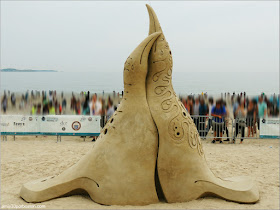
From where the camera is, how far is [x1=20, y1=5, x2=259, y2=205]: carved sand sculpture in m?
6.29

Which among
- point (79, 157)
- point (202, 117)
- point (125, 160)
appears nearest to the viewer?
point (125, 160)

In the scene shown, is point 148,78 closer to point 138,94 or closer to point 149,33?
point 138,94

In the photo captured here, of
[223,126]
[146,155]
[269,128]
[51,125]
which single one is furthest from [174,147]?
[51,125]

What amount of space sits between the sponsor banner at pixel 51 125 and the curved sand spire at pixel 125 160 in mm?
7454

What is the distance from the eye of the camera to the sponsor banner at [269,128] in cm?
1380

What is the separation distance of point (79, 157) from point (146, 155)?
18.3ft

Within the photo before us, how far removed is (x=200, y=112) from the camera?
596 inches

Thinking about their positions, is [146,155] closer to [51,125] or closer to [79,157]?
[79,157]

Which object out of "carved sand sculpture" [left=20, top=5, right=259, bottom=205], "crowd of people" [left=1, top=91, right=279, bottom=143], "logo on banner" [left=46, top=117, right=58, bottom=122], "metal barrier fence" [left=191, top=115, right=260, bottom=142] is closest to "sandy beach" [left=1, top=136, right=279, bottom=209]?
"carved sand sculpture" [left=20, top=5, right=259, bottom=205]

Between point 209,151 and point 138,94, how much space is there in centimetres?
678

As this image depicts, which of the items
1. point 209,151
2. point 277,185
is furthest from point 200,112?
point 277,185

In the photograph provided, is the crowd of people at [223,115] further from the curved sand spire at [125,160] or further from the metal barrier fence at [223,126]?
the curved sand spire at [125,160]

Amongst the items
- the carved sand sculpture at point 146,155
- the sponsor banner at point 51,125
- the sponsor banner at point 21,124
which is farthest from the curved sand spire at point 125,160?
the sponsor banner at point 21,124

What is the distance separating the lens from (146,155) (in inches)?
248
